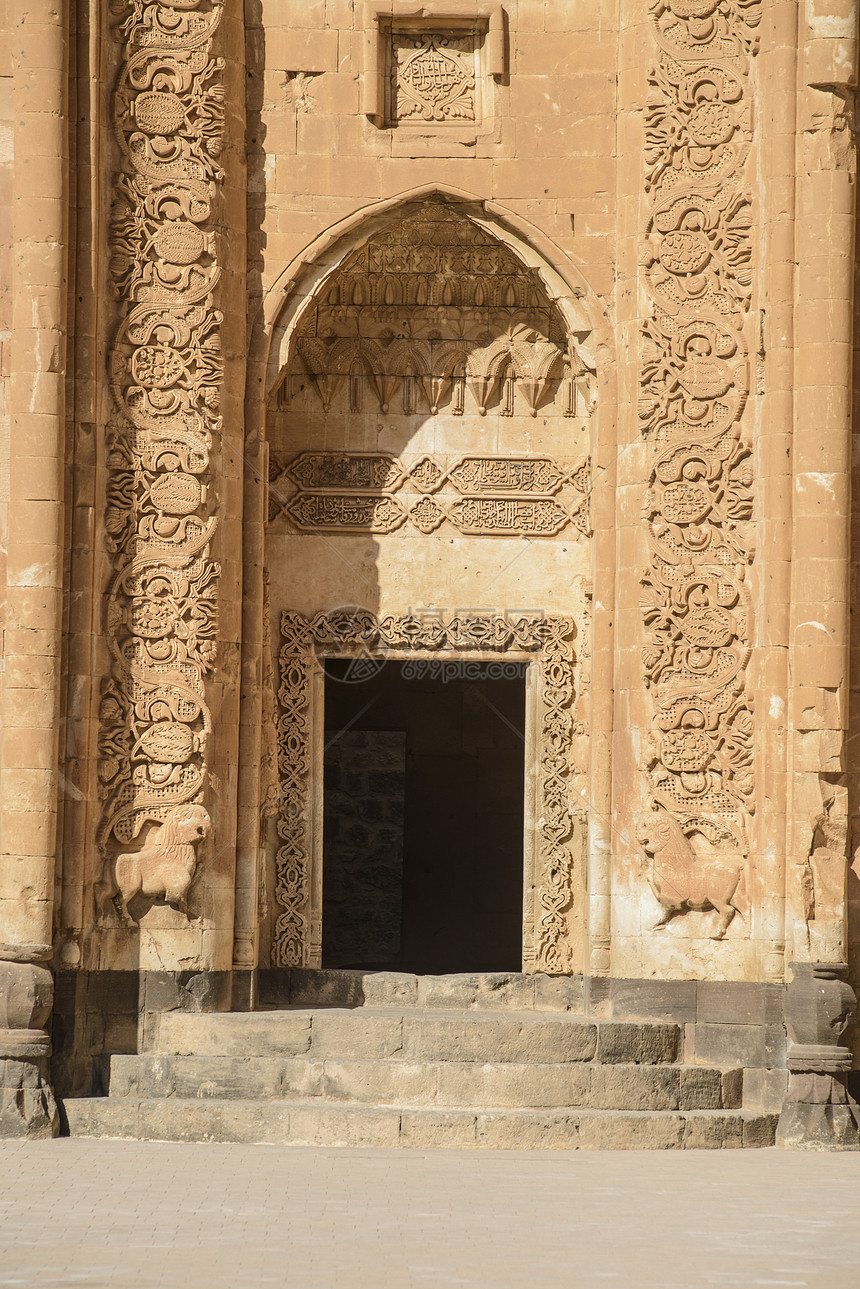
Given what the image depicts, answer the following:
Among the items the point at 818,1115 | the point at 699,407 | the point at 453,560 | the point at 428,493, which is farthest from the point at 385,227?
the point at 818,1115

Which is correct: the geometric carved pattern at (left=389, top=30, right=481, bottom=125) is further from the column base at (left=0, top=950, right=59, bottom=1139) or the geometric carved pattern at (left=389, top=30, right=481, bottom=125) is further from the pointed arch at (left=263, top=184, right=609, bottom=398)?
the column base at (left=0, top=950, right=59, bottom=1139)

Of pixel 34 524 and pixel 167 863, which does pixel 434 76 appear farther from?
pixel 167 863

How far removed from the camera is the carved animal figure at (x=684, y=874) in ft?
27.7

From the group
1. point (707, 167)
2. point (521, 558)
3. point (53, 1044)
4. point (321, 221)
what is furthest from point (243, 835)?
point (707, 167)

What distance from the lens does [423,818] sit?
13102 mm

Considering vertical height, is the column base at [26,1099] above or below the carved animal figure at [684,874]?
below

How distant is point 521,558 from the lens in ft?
31.5

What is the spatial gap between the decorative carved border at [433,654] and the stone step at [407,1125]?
1.45 m

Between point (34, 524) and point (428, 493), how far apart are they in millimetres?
2562

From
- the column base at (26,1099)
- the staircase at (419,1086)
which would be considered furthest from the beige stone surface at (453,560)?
the column base at (26,1099)

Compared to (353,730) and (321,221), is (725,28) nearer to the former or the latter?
(321,221)

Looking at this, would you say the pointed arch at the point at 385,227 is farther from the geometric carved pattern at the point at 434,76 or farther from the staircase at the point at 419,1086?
the staircase at the point at 419,1086

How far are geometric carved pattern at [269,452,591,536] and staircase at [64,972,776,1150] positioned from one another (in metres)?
3.01

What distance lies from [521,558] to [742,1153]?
148 inches
